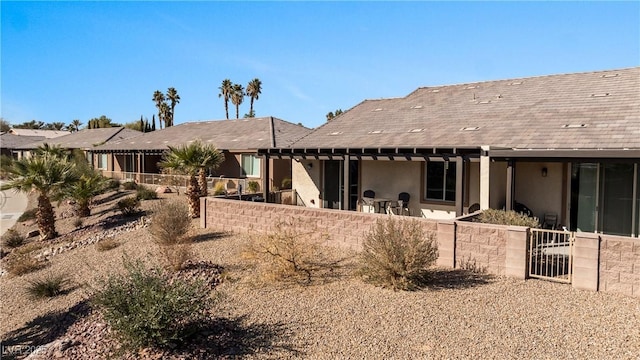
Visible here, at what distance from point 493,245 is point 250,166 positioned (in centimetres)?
1934

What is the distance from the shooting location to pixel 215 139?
97.2ft

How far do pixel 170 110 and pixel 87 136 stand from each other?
19.9 metres

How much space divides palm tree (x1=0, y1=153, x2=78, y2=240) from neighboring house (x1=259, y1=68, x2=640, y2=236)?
28.8 feet

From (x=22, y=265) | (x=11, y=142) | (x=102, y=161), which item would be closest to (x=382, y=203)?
(x=22, y=265)

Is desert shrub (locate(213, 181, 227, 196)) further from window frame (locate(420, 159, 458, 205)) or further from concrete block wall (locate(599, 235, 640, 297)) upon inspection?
concrete block wall (locate(599, 235, 640, 297))

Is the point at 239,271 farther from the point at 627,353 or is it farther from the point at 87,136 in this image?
the point at 87,136

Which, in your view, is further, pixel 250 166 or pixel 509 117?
pixel 250 166

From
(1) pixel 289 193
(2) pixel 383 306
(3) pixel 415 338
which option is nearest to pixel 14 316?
(2) pixel 383 306

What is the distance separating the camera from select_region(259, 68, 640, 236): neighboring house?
11.8 meters

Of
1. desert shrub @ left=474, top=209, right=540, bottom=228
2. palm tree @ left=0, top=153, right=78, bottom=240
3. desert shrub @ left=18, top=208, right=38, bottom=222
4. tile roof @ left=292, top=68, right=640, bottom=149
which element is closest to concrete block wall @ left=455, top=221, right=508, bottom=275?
desert shrub @ left=474, top=209, right=540, bottom=228

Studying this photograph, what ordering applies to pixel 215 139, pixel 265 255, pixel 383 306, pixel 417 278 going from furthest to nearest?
pixel 215 139, pixel 265 255, pixel 417 278, pixel 383 306

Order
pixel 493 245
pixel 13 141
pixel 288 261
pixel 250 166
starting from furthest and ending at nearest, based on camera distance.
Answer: pixel 13 141 < pixel 250 166 < pixel 288 261 < pixel 493 245

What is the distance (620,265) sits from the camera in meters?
7.75

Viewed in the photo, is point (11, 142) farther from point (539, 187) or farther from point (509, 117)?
point (539, 187)
